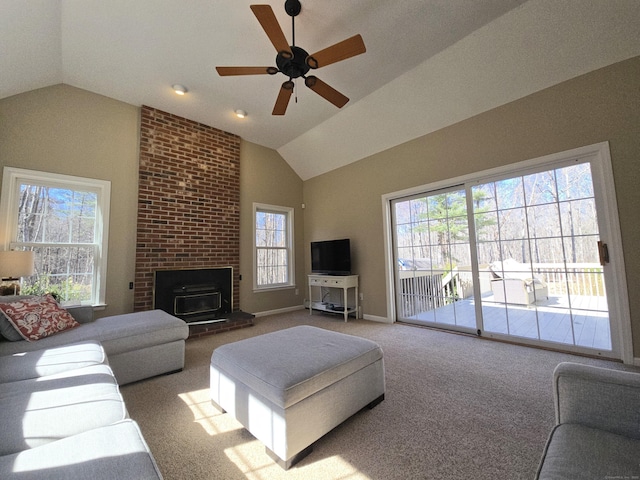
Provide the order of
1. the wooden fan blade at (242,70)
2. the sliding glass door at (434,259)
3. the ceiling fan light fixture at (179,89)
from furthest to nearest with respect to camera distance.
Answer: the sliding glass door at (434,259) → the ceiling fan light fixture at (179,89) → the wooden fan blade at (242,70)

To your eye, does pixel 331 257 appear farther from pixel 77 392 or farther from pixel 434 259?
pixel 77 392

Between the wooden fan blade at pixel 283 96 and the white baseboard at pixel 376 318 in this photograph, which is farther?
the white baseboard at pixel 376 318

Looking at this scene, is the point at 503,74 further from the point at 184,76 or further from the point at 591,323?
the point at 184,76

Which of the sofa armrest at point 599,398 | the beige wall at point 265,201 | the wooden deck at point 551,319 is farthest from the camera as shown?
the beige wall at point 265,201

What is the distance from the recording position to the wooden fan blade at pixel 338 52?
2.07m

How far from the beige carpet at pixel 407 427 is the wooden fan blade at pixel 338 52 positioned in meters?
2.75

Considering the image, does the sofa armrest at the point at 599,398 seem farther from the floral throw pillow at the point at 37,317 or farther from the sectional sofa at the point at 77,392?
the floral throw pillow at the point at 37,317

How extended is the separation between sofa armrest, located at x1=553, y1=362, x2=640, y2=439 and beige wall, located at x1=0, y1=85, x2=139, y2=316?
178 inches

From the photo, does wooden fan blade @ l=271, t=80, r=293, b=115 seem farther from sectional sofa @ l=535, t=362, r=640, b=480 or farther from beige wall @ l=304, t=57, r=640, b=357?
sectional sofa @ l=535, t=362, r=640, b=480

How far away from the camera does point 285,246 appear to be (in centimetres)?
562

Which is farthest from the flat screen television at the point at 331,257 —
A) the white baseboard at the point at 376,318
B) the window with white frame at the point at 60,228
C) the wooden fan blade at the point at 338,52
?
the window with white frame at the point at 60,228

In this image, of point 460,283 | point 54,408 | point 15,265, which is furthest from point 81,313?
point 460,283

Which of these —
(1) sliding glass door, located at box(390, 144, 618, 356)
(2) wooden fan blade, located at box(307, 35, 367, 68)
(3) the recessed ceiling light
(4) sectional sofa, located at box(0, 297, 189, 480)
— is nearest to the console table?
(1) sliding glass door, located at box(390, 144, 618, 356)

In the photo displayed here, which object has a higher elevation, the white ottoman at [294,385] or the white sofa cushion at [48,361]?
the white sofa cushion at [48,361]
